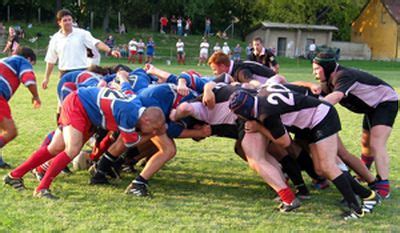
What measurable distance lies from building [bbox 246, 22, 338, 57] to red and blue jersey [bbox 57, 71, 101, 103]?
43.7 metres

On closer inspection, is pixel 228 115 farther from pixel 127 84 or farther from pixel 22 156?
pixel 22 156

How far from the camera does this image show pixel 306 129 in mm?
5637

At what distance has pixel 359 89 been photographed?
6.37 meters

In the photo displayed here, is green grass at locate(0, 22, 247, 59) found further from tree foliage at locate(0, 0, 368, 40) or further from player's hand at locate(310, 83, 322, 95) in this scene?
player's hand at locate(310, 83, 322, 95)

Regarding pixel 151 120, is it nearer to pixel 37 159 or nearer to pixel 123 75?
pixel 123 75

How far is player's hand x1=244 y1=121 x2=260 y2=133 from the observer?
5.49m

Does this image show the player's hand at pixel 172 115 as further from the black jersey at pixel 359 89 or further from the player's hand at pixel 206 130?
the black jersey at pixel 359 89

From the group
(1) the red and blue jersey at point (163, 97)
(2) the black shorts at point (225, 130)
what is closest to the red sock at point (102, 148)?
(1) the red and blue jersey at point (163, 97)

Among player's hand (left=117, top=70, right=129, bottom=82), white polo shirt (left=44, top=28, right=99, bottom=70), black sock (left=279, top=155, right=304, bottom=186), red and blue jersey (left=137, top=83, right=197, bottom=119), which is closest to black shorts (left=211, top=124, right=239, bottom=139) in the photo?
red and blue jersey (left=137, top=83, right=197, bottom=119)

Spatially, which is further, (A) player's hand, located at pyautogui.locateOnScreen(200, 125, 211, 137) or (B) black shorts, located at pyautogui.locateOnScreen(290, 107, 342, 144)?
(A) player's hand, located at pyautogui.locateOnScreen(200, 125, 211, 137)

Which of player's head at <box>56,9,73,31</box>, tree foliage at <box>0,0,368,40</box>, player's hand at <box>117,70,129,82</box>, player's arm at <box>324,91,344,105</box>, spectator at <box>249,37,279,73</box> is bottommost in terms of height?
player's arm at <box>324,91,344,105</box>

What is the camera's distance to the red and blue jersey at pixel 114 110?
5562 millimetres

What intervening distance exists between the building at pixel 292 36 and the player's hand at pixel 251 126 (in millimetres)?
45014

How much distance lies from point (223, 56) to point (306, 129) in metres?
1.91
